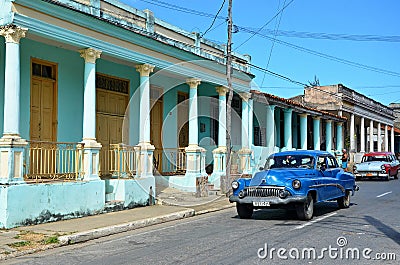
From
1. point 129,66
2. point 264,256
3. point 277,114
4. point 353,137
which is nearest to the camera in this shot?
point 264,256

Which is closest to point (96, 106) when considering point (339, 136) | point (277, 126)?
point (277, 126)

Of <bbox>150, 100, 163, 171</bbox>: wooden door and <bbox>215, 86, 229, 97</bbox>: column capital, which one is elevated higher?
<bbox>215, 86, 229, 97</bbox>: column capital

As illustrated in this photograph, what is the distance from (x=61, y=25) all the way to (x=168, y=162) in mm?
8107

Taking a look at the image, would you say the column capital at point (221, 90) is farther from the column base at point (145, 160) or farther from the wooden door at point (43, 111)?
the wooden door at point (43, 111)

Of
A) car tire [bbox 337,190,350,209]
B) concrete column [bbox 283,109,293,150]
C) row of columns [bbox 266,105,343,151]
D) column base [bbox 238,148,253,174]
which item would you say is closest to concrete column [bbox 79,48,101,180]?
car tire [bbox 337,190,350,209]

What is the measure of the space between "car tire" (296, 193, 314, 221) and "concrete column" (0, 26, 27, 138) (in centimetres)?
662

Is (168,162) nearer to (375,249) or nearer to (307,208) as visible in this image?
(307,208)

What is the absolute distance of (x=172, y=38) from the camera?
17562 millimetres

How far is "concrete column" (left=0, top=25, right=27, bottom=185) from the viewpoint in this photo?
34.8 feet

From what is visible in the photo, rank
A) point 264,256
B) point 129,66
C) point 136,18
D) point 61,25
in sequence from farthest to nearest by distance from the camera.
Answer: point 129,66
point 136,18
point 61,25
point 264,256

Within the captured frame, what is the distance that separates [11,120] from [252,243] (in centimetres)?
597

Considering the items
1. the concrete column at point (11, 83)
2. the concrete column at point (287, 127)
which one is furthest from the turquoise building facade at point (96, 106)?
the concrete column at point (287, 127)

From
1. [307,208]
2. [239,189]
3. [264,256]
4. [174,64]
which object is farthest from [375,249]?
[174,64]

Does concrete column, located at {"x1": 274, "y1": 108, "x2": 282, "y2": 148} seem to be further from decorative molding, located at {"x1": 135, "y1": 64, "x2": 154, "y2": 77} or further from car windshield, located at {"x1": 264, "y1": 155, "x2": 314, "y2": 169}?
car windshield, located at {"x1": 264, "y1": 155, "x2": 314, "y2": 169}
